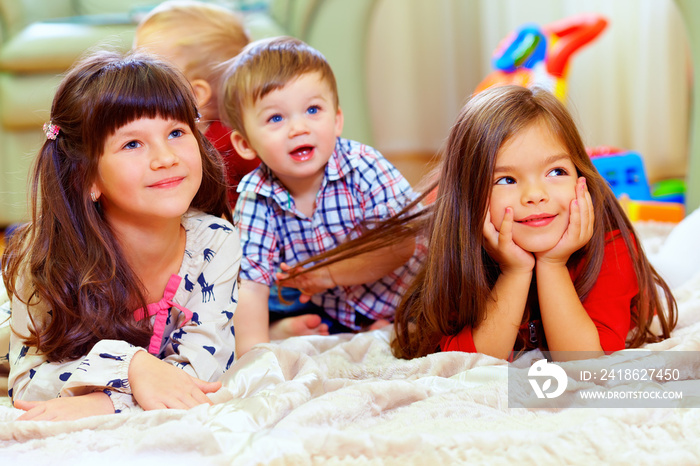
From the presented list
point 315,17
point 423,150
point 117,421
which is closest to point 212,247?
point 117,421

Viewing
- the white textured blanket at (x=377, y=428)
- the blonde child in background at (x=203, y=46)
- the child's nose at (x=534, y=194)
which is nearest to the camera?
the white textured blanket at (x=377, y=428)

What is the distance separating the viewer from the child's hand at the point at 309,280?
1286 millimetres

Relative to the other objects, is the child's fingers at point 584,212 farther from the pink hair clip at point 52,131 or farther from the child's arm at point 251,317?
the pink hair clip at point 52,131

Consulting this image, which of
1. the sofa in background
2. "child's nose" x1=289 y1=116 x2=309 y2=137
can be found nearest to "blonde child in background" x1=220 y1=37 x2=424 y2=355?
"child's nose" x1=289 y1=116 x2=309 y2=137

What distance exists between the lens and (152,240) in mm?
1006

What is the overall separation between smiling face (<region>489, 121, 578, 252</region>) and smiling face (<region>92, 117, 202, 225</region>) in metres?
0.41

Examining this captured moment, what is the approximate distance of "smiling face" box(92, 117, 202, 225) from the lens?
917mm

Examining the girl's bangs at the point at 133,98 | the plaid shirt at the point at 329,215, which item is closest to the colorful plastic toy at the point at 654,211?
the plaid shirt at the point at 329,215

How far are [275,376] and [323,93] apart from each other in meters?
0.56

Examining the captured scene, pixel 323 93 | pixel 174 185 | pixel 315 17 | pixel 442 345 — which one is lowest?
pixel 442 345

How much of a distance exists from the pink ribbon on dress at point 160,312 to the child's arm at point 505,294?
41cm

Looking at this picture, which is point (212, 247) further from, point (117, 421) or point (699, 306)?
point (699, 306)

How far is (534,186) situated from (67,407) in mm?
636

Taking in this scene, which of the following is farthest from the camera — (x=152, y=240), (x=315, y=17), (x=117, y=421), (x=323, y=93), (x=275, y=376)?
(x=315, y=17)
